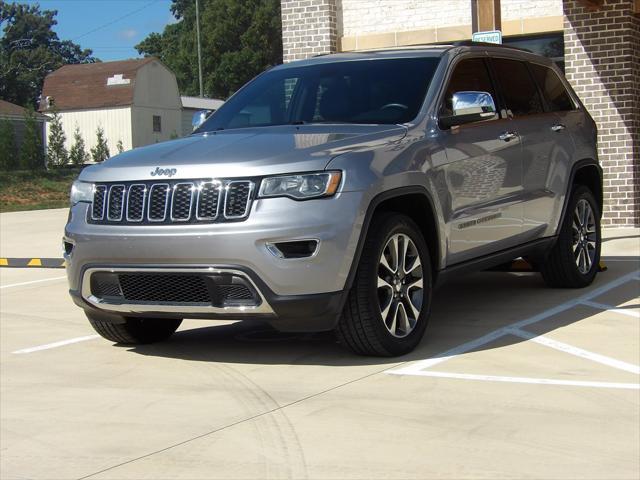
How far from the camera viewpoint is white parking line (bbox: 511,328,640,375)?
19.5 ft

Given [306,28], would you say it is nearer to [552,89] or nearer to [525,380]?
[552,89]

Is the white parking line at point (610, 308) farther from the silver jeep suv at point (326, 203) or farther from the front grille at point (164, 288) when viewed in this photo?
the front grille at point (164, 288)

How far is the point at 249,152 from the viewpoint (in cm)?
594

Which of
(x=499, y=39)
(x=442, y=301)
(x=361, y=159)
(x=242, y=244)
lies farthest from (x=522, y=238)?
(x=499, y=39)

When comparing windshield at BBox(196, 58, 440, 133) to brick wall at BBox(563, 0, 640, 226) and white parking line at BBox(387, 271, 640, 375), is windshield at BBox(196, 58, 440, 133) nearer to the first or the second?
white parking line at BBox(387, 271, 640, 375)

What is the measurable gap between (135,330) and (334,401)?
2146 mm

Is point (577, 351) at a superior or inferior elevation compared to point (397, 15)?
inferior

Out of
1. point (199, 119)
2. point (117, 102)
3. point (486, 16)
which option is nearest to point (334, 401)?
point (199, 119)

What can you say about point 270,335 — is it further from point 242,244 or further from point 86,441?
point 86,441

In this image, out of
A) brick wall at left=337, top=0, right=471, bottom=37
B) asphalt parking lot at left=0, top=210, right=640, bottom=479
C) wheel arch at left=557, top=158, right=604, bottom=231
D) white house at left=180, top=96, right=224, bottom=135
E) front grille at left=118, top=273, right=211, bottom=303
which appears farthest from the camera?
white house at left=180, top=96, right=224, bottom=135

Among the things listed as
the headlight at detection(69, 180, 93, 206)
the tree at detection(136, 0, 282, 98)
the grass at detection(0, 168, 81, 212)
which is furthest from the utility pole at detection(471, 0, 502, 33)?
the tree at detection(136, 0, 282, 98)

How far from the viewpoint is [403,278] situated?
6.30 meters

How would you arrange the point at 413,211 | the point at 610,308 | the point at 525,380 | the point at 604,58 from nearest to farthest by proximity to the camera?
the point at 525,380
the point at 413,211
the point at 610,308
the point at 604,58

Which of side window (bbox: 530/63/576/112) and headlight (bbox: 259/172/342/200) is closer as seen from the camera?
headlight (bbox: 259/172/342/200)
